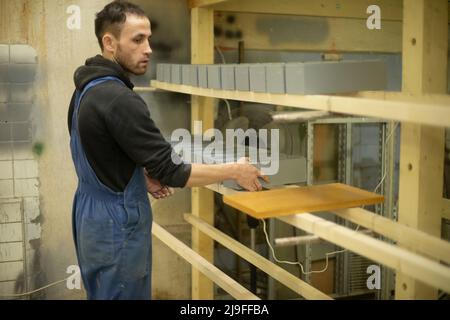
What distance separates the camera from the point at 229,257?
13.4 ft

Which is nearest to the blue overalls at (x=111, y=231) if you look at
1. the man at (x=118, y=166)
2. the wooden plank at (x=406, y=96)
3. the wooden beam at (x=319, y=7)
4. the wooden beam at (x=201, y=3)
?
the man at (x=118, y=166)

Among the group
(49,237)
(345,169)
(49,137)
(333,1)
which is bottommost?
(49,237)

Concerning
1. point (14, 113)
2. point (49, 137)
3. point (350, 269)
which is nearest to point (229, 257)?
point (350, 269)

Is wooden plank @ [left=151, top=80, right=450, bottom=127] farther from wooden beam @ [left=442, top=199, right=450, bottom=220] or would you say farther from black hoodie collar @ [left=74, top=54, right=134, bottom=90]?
wooden beam @ [left=442, top=199, right=450, bottom=220]

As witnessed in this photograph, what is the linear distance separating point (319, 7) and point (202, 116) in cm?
117

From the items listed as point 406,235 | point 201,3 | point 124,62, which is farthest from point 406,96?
point 201,3

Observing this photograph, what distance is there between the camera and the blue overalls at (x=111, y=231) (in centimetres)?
217

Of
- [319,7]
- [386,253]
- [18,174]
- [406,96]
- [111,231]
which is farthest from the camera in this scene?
[319,7]

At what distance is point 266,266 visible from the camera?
2.74 metres

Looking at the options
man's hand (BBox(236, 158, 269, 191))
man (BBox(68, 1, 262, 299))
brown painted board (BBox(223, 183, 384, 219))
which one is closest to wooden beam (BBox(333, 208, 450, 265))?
brown painted board (BBox(223, 183, 384, 219))

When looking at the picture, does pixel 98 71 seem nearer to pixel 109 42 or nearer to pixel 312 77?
pixel 109 42

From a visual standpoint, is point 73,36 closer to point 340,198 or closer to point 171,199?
point 171,199

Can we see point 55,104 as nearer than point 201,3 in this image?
No

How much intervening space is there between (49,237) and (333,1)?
2.61 meters
